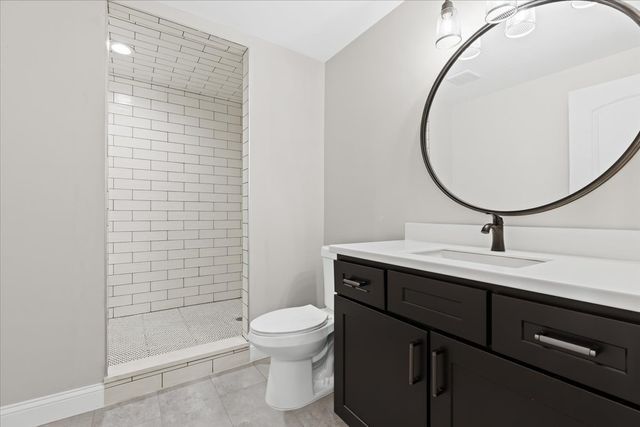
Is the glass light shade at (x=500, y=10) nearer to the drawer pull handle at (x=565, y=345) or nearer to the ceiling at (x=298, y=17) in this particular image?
the ceiling at (x=298, y=17)

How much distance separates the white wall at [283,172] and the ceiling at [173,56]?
173 millimetres

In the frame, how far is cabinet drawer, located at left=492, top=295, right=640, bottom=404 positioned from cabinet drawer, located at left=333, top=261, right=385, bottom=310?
0.45m

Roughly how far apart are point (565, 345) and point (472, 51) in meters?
1.42

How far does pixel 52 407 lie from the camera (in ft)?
5.10

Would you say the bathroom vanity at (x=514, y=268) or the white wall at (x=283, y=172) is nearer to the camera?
the bathroom vanity at (x=514, y=268)

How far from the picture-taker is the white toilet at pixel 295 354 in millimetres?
1585

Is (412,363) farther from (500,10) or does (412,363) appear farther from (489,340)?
(500,10)

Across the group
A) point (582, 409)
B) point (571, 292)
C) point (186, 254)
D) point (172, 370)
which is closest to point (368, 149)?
point (571, 292)

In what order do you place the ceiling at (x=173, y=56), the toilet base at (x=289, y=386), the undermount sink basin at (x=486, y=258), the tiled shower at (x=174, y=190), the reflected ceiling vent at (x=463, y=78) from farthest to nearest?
the tiled shower at (x=174, y=190) < the ceiling at (x=173, y=56) < the toilet base at (x=289, y=386) < the reflected ceiling vent at (x=463, y=78) < the undermount sink basin at (x=486, y=258)

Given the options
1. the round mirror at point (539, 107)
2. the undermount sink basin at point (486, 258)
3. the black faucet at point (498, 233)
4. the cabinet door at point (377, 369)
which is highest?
the round mirror at point (539, 107)

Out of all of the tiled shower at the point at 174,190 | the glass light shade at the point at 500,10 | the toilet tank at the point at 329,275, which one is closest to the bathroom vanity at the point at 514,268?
the glass light shade at the point at 500,10

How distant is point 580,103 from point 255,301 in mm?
2161

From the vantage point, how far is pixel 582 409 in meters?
0.69

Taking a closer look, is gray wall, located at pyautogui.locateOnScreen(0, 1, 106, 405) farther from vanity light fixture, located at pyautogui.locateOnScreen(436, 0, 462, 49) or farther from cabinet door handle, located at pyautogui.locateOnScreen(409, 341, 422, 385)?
vanity light fixture, located at pyautogui.locateOnScreen(436, 0, 462, 49)
